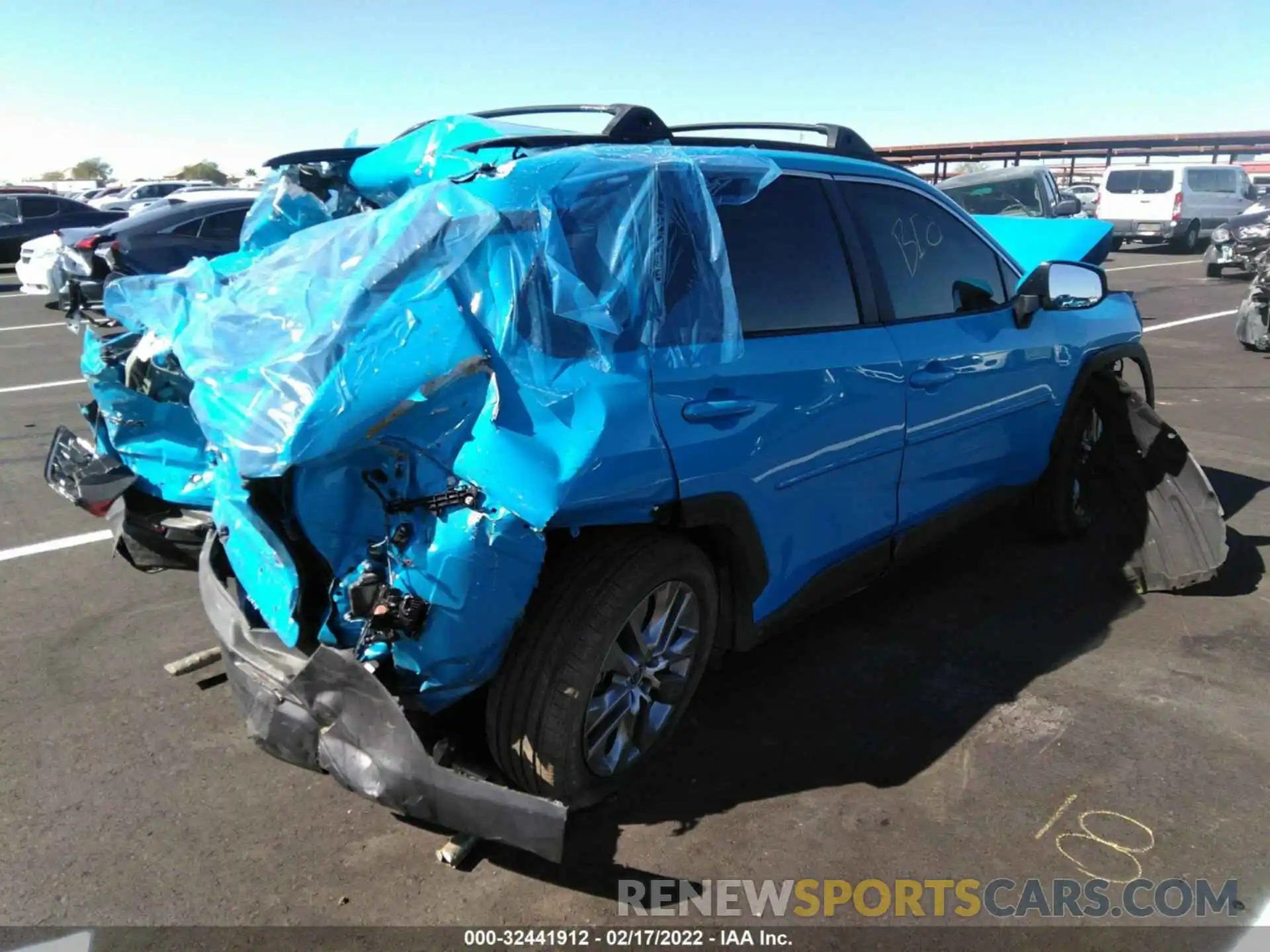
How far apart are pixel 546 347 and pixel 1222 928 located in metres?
2.29

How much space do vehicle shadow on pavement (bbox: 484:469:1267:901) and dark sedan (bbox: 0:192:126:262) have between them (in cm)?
1831

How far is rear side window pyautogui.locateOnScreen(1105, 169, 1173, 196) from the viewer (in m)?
22.6

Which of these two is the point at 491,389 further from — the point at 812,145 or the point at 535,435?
the point at 812,145

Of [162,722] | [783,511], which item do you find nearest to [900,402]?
[783,511]

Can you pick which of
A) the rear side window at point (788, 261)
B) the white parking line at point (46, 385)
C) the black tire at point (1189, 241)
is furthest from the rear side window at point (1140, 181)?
the rear side window at point (788, 261)

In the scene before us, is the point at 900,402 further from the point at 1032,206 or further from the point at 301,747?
the point at 1032,206

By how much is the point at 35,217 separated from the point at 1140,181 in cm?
2431

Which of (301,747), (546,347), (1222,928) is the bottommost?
(1222,928)

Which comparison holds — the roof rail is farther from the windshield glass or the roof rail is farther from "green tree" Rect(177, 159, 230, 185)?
"green tree" Rect(177, 159, 230, 185)

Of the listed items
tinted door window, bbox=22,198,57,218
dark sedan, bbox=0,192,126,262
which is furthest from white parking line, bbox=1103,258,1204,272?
tinted door window, bbox=22,198,57,218

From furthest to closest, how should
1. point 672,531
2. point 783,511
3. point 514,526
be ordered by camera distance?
point 783,511
point 672,531
point 514,526

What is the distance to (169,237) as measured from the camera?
10953mm

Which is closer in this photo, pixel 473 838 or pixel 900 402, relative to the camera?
pixel 473 838

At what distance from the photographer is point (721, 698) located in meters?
3.48
